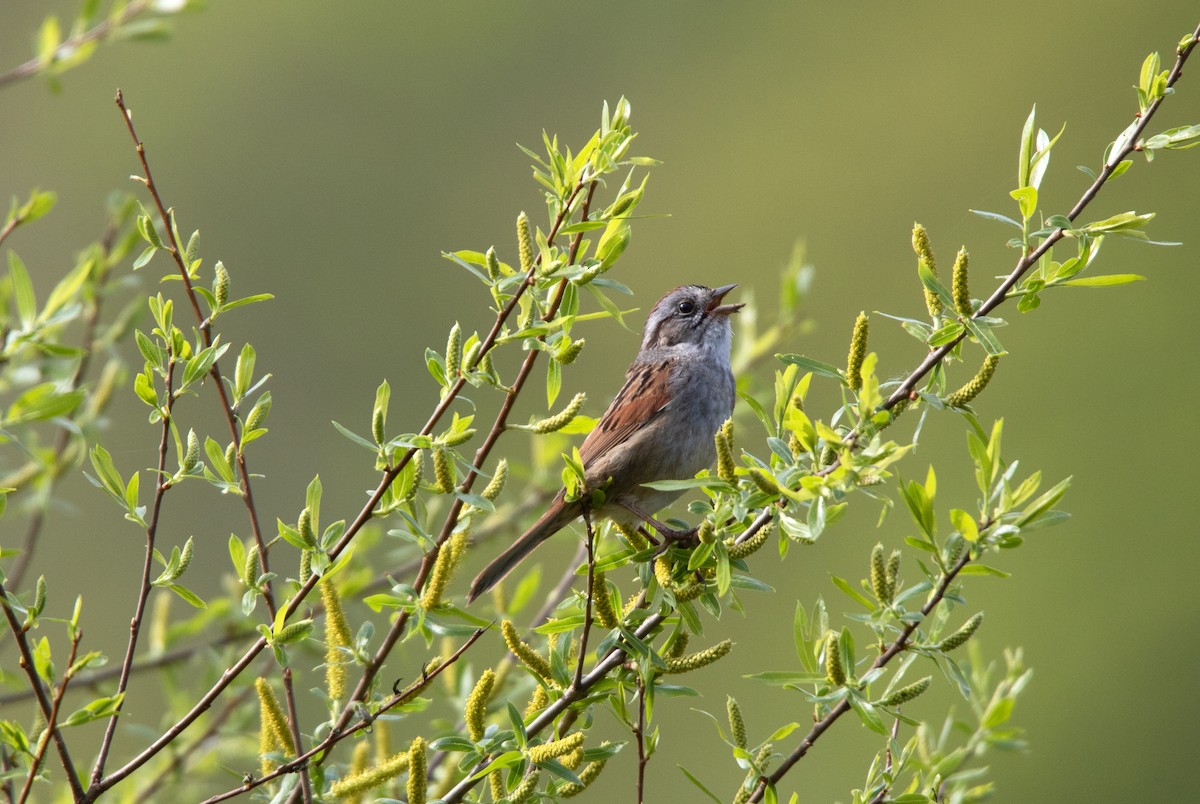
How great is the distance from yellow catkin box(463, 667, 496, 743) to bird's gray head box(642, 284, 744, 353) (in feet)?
8.49

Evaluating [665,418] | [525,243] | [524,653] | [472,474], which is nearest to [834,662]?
[524,653]

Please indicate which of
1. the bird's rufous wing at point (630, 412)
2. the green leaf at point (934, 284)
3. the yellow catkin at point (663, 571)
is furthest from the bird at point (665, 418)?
the green leaf at point (934, 284)

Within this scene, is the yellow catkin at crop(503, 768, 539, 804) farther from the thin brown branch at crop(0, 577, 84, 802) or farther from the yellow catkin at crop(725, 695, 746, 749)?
the thin brown branch at crop(0, 577, 84, 802)

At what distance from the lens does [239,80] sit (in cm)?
2820

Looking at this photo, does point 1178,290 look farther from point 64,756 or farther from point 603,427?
point 64,756

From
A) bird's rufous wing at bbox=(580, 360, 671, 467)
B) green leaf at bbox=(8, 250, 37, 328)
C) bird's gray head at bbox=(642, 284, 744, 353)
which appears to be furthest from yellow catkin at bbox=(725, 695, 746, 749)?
bird's gray head at bbox=(642, 284, 744, 353)

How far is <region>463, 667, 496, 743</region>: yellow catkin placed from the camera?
2.55 metres

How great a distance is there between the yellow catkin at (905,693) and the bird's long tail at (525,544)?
1513mm

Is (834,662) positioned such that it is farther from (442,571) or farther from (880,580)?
(442,571)

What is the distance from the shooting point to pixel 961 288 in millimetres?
2420

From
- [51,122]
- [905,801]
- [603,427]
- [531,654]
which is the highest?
[51,122]

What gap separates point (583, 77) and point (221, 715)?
2650 cm

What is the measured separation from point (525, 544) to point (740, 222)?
2323 cm

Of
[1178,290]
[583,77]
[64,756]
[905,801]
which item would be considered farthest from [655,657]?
[583,77]
